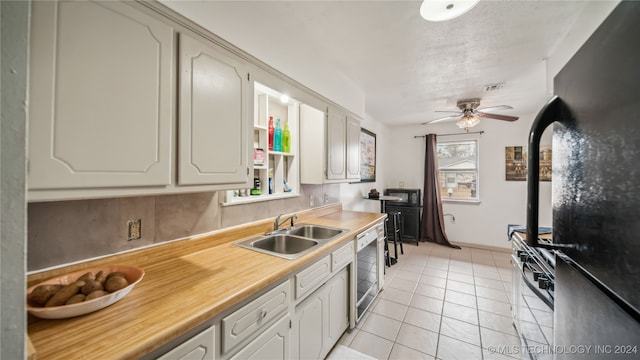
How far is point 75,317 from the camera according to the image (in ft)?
2.58

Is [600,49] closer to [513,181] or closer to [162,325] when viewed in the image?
[162,325]

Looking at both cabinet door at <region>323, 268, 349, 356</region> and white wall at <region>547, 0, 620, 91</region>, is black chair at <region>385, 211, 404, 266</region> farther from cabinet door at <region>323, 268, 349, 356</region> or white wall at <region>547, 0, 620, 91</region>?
white wall at <region>547, 0, 620, 91</region>

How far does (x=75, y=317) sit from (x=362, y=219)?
83.8 inches

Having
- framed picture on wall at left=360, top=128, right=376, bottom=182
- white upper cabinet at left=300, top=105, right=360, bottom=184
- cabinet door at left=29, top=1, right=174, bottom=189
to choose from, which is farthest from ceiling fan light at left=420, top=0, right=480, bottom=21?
framed picture on wall at left=360, top=128, right=376, bottom=182

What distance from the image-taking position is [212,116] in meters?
1.20

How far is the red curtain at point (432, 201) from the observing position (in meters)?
4.57

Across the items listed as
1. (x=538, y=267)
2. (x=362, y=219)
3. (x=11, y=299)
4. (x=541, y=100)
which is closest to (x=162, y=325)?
(x=11, y=299)

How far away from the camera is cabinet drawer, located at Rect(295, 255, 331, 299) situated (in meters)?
1.33

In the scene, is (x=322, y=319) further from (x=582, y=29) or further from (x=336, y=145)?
(x=582, y=29)

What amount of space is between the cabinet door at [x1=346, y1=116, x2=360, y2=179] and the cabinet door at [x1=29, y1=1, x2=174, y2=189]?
77.3 inches

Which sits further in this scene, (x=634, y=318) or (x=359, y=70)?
(x=359, y=70)

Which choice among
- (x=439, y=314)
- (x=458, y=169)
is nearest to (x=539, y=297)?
(x=439, y=314)

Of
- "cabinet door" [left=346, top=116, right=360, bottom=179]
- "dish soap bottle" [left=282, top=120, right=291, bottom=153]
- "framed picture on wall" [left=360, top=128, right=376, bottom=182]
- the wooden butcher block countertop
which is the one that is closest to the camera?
the wooden butcher block countertop

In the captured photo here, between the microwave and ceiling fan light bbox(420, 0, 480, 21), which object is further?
the microwave
